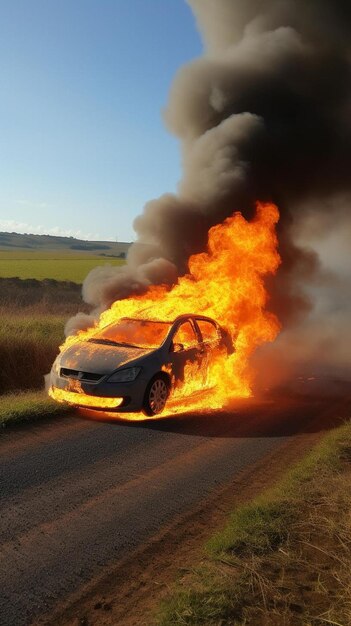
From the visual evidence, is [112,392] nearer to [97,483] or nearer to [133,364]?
[133,364]

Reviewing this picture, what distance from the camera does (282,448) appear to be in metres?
6.86

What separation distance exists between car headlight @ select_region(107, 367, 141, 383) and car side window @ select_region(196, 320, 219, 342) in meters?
2.13

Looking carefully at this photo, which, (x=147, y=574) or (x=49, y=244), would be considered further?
(x=49, y=244)

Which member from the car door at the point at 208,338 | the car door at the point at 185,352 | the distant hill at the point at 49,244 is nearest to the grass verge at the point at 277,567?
the car door at the point at 185,352

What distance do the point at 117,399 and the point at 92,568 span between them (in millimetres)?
3807

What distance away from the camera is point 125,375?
7.64m

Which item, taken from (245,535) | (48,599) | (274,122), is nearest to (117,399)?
(245,535)

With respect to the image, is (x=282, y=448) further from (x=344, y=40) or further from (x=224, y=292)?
(x=344, y=40)

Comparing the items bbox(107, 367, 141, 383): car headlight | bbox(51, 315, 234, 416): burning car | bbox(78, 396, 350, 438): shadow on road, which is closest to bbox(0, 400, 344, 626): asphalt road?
bbox(78, 396, 350, 438): shadow on road

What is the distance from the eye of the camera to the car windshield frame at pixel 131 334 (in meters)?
8.55

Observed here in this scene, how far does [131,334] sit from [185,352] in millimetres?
969

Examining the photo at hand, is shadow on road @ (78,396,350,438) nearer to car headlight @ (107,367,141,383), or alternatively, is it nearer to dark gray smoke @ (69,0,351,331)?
car headlight @ (107,367,141,383)

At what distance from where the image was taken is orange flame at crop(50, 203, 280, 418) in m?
9.54

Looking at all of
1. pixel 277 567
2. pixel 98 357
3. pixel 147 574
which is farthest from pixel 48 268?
pixel 277 567
